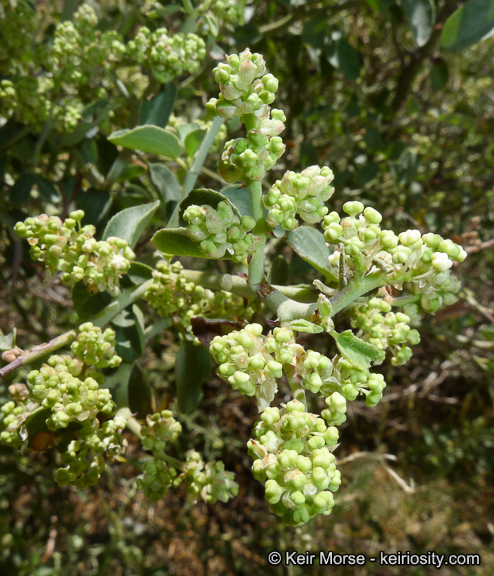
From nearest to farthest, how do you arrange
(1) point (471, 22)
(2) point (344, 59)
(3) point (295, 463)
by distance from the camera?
(3) point (295, 463) < (1) point (471, 22) < (2) point (344, 59)

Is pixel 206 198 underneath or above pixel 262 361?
above

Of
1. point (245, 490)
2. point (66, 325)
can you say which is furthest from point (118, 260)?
point (245, 490)

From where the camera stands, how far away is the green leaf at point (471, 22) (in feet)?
4.63

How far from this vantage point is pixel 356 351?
0.75m

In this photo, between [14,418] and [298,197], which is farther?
[14,418]

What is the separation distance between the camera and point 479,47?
288 cm

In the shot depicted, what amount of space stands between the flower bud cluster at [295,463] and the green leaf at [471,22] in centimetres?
131

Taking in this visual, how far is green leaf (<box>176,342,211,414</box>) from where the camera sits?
1.21 metres

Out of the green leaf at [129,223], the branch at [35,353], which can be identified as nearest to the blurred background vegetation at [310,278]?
the green leaf at [129,223]

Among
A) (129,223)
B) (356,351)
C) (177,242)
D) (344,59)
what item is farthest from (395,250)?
(344,59)

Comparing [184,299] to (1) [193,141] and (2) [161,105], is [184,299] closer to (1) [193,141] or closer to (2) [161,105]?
(1) [193,141]

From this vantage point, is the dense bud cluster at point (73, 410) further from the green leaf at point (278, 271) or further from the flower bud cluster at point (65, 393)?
the green leaf at point (278, 271)

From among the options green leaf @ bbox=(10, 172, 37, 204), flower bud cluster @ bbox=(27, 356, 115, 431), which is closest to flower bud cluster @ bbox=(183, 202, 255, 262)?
flower bud cluster @ bbox=(27, 356, 115, 431)

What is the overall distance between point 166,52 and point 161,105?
133 millimetres
